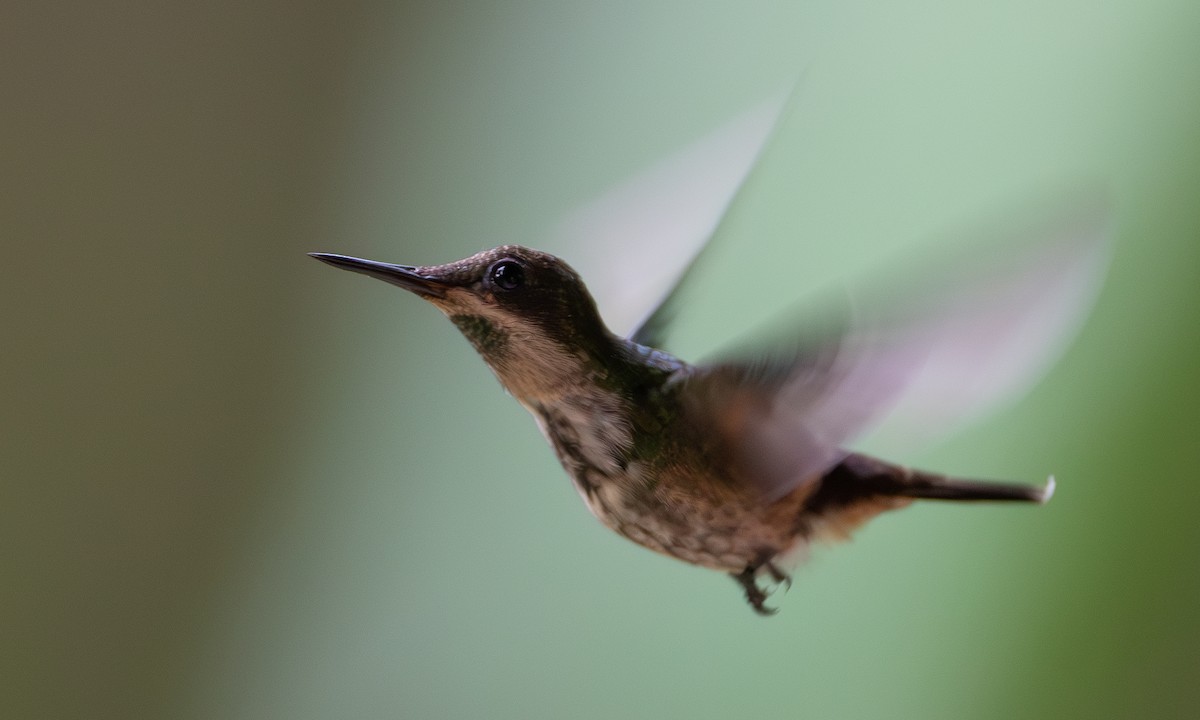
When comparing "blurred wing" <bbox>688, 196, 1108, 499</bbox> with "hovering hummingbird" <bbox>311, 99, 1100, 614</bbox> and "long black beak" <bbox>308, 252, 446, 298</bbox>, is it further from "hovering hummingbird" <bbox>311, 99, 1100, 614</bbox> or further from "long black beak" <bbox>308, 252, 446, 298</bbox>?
"long black beak" <bbox>308, 252, 446, 298</bbox>

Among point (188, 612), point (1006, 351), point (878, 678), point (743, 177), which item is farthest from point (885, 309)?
point (188, 612)

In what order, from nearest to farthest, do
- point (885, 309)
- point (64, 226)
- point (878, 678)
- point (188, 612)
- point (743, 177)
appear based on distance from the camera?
1. point (885, 309)
2. point (743, 177)
3. point (878, 678)
4. point (64, 226)
5. point (188, 612)

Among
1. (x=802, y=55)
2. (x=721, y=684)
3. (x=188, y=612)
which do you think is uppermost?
(x=802, y=55)

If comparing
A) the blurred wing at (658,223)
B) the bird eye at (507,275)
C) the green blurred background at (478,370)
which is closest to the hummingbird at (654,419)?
the bird eye at (507,275)

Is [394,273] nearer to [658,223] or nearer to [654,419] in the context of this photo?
[654,419]

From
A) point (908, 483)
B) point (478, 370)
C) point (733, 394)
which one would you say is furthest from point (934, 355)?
point (478, 370)

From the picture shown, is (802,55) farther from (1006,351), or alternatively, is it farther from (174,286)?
(174,286)

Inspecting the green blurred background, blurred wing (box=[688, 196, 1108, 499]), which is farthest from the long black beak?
the green blurred background
